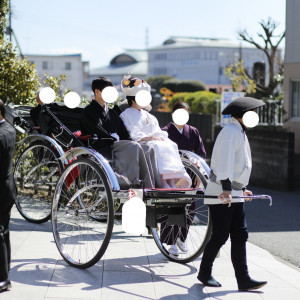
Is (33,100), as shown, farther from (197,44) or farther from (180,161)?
(197,44)

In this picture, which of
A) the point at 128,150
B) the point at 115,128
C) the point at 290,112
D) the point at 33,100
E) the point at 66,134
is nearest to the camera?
the point at 128,150

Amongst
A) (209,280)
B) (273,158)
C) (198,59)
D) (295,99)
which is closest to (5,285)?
(209,280)

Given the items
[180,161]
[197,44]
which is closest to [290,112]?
[180,161]

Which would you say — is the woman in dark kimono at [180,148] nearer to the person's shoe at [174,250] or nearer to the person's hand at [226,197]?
the person's shoe at [174,250]

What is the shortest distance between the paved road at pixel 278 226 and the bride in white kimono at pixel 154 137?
7.05ft

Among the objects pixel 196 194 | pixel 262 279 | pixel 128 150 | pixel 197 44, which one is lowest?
pixel 262 279

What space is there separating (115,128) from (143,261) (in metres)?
1.43

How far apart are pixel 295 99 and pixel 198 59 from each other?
120658 millimetres

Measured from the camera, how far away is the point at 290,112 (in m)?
21.2

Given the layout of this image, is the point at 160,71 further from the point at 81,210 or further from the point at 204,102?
the point at 81,210

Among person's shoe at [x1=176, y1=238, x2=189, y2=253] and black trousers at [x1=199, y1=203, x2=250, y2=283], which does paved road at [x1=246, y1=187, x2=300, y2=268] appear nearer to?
person's shoe at [x1=176, y1=238, x2=189, y2=253]

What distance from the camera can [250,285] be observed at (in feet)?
18.9

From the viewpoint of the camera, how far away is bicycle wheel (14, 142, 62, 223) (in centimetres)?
849

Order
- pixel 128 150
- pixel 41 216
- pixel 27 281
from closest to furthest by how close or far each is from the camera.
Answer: pixel 27 281, pixel 128 150, pixel 41 216
